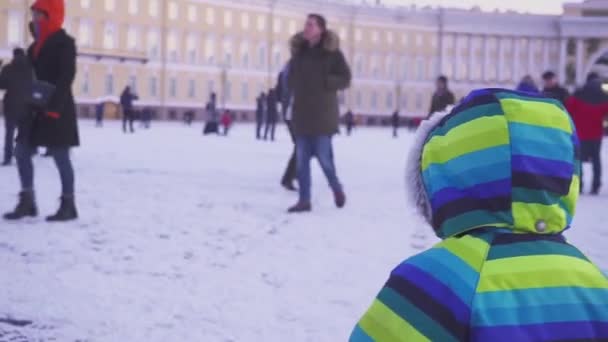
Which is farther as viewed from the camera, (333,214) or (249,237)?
(333,214)

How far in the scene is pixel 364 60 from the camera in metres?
73.2

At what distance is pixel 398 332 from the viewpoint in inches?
52.2

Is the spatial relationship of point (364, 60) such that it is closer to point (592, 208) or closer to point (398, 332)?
point (592, 208)

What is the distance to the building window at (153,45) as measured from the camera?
55.6 metres

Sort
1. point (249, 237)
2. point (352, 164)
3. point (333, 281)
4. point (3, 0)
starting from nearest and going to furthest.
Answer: point (333, 281) < point (249, 237) < point (352, 164) < point (3, 0)

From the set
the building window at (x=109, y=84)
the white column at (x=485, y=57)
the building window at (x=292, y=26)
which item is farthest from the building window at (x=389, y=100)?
the building window at (x=109, y=84)

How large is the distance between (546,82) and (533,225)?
8.76 m

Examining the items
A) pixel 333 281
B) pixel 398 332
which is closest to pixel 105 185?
pixel 333 281

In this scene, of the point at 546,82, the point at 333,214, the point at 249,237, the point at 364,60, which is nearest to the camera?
the point at 249,237

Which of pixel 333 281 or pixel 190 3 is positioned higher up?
pixel 190 3

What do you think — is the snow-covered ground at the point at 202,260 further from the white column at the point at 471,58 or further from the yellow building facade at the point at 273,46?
the white column at the point at 471,58

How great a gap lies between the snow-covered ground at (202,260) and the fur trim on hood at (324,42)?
1334 millimetres

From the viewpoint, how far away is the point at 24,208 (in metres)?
5.65

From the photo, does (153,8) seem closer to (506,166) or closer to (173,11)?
(173,11)
